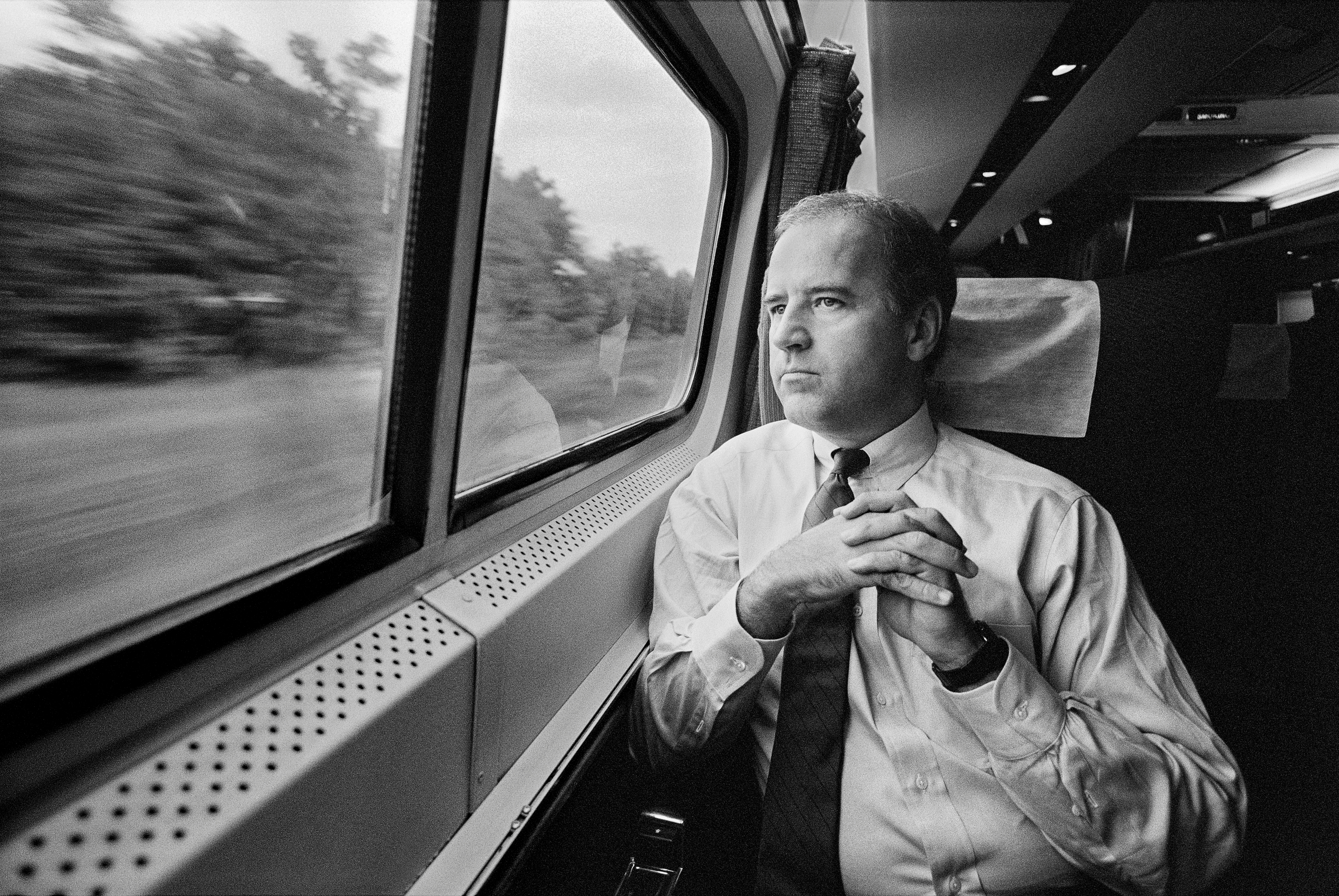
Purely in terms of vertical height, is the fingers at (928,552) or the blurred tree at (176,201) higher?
the blurred tree at (176,201)

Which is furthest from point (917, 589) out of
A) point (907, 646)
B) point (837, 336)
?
point (837, 336)

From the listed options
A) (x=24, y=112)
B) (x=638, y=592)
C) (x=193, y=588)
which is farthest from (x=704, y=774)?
(x=24, y=112)

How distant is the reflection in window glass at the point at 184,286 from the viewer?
911 millimetres

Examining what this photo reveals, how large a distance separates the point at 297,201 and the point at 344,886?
91cm

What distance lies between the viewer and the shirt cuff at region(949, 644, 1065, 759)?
102 cm

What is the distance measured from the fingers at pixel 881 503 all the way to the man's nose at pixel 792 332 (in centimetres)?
39

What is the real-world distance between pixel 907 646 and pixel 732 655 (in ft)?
0.98

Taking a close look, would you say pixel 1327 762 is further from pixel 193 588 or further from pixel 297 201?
pixel 297 201

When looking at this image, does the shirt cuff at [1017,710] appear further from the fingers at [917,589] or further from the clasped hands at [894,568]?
the fingers at [917,589]

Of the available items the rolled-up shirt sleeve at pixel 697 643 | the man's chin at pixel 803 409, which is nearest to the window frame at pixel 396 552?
the rolled-up shirt sleeve at pixel 697 643

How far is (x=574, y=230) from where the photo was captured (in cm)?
168

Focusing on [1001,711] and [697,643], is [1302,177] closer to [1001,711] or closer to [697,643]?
[1001,711]

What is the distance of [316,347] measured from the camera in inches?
42.5

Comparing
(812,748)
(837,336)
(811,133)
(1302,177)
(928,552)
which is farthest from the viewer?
(1302,177)
